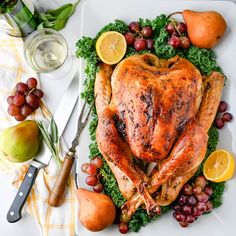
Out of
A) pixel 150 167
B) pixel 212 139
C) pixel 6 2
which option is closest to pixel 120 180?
pixel 150 167

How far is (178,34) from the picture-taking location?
2461 mm

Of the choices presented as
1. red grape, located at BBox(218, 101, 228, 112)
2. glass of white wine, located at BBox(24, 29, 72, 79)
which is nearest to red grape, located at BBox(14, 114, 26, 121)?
glass of white wine, located at BBox(24, 29, 72, 79)

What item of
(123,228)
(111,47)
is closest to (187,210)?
(123,228)

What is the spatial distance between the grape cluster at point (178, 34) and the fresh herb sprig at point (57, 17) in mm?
A: 506

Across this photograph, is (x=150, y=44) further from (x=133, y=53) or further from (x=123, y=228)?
(x=123, y=228)

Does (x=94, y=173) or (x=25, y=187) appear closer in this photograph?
(x=94, y=173)

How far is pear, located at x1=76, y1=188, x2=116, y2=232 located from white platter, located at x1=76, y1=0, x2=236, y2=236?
97 mm

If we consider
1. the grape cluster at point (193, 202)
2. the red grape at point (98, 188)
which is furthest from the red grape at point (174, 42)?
the red grape at point (98, 188)

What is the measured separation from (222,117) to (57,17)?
941 millimetres

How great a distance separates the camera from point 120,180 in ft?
7.60

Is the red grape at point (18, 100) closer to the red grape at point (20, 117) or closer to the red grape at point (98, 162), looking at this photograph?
the red grape at point (20, 117)

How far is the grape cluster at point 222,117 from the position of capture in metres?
2.44

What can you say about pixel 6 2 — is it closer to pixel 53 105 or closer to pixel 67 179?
pixel 53 105

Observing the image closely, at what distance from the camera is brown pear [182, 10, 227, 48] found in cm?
236
